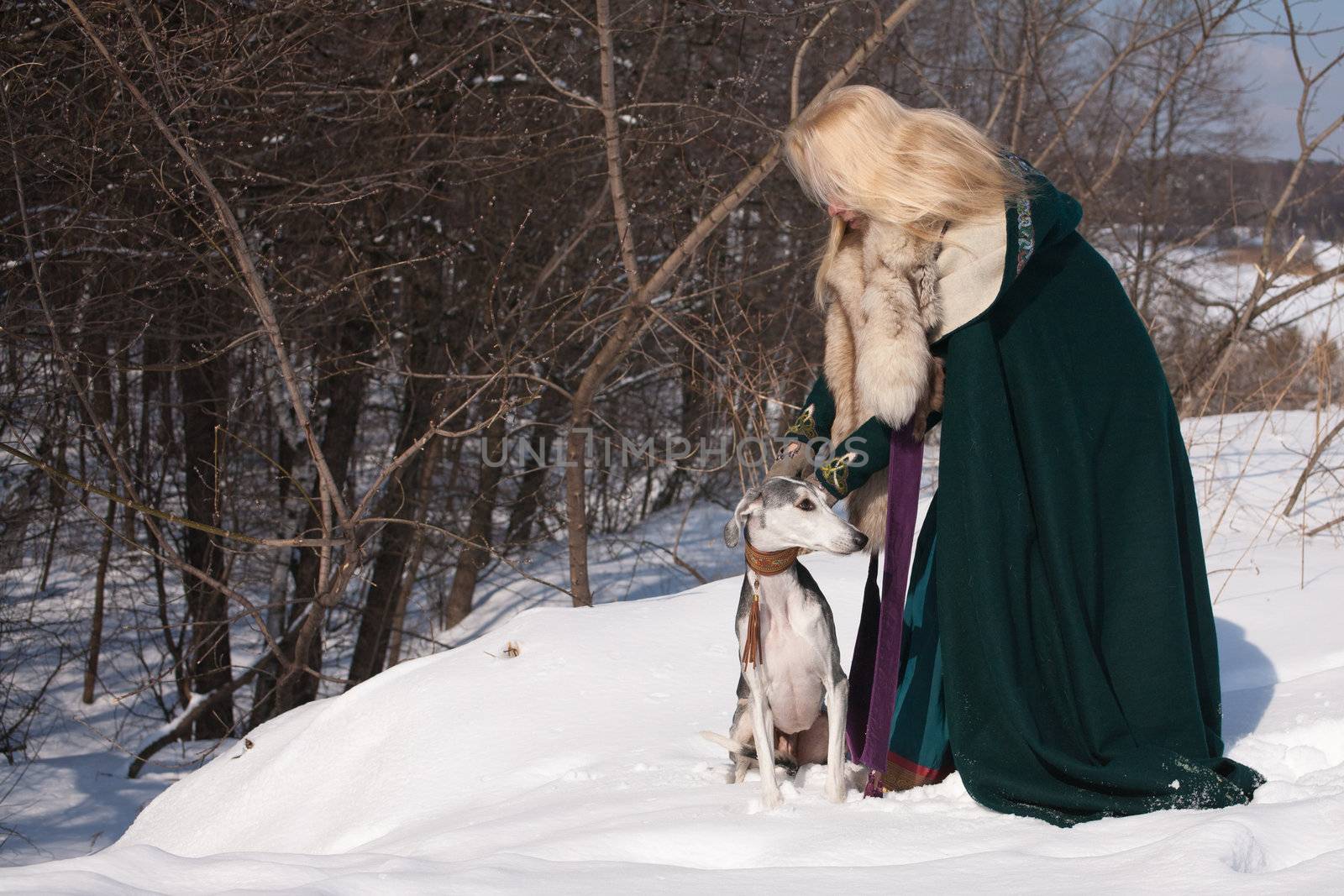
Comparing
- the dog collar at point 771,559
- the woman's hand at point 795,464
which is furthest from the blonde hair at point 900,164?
the dog collar at point 771,559

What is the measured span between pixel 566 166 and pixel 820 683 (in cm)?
721

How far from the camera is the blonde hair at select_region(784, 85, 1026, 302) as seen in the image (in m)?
2.97

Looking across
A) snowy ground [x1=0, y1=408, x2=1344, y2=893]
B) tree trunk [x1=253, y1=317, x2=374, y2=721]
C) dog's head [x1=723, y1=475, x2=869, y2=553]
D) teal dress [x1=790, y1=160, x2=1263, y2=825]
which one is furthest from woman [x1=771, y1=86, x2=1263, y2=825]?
tree trunk [x1=253, y1=317, x2=374, y2=721]

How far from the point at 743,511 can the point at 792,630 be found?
0.36 meters

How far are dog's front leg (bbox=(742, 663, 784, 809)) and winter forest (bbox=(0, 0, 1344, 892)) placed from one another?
35 cm

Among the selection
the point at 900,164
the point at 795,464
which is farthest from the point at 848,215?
the point at 795,464

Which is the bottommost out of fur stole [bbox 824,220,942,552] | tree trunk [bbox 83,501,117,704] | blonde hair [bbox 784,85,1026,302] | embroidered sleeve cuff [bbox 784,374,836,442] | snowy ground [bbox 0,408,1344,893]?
tree trunk [bbox 83,501,117,704]

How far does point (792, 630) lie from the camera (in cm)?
314

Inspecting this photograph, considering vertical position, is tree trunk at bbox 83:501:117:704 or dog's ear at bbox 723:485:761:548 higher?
dog's ear at bbox 723:485:761:548

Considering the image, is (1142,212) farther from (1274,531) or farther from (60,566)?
(60,566)

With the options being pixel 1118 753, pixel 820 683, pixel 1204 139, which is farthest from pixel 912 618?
pixel 1204 139

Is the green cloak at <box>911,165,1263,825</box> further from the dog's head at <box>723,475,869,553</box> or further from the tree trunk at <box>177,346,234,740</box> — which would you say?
the tree trunk at <box>177,346,234,740</box>

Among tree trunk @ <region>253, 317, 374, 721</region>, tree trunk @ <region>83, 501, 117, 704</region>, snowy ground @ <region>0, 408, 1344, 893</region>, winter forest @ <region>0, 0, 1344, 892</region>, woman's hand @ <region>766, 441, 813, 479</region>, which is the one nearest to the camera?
snowy ground @ <region>0, 408, 1344, 893</region>

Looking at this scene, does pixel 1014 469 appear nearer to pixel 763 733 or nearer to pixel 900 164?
pixel 900 164
